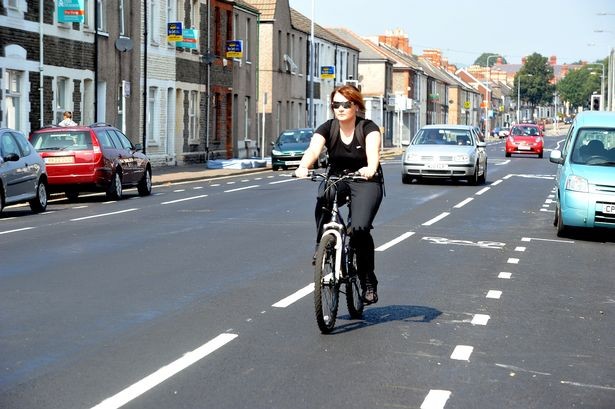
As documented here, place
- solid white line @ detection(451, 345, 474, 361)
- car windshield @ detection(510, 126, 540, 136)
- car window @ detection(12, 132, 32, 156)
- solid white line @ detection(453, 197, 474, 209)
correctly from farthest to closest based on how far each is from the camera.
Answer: car windshield @ detection(510, 126, 540, 136), solid white line @ detection(453, 197, 474, 209), car window @ detection(12, 132, 32, 156), solid white line @ detection(451, 345, 474, 361)

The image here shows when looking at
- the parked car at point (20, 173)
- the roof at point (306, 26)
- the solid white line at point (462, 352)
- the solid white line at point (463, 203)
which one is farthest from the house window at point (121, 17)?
the solid white line at point (462, 352)

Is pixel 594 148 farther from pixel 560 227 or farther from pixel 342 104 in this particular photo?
pixel 342 104

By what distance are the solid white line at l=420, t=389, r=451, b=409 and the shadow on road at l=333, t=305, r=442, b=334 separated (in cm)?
220

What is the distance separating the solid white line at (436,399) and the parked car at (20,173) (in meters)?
15.5

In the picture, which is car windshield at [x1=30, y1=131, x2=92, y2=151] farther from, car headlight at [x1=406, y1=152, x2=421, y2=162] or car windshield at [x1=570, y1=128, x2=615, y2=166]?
car windshield at [x1=570, y1=128, x2=615, y2=166]

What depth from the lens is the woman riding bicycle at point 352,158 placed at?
30.0ft

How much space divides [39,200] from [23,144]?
43.2 inches

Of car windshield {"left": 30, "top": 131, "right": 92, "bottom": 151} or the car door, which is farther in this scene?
car windshield {"left": 30, "top": 131, "right": 92, "bottom": 151}

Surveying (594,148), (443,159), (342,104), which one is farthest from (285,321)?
(443,159)

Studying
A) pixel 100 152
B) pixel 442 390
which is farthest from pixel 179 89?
pixel 442 390

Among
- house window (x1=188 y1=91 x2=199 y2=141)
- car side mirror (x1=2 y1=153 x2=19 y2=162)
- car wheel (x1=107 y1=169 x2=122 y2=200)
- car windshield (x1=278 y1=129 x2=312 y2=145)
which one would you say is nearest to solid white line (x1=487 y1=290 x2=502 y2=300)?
car side mirror (x1=2 y1=153 x2=19 y2=162)

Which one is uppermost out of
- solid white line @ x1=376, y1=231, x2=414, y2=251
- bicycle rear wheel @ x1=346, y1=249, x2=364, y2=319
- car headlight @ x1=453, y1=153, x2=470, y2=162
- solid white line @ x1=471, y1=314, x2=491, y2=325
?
car headlight @ x1=453, y1=153, x2=470, y2=162

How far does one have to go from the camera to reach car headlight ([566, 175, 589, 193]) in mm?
17938

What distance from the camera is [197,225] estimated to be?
19.3 metres
